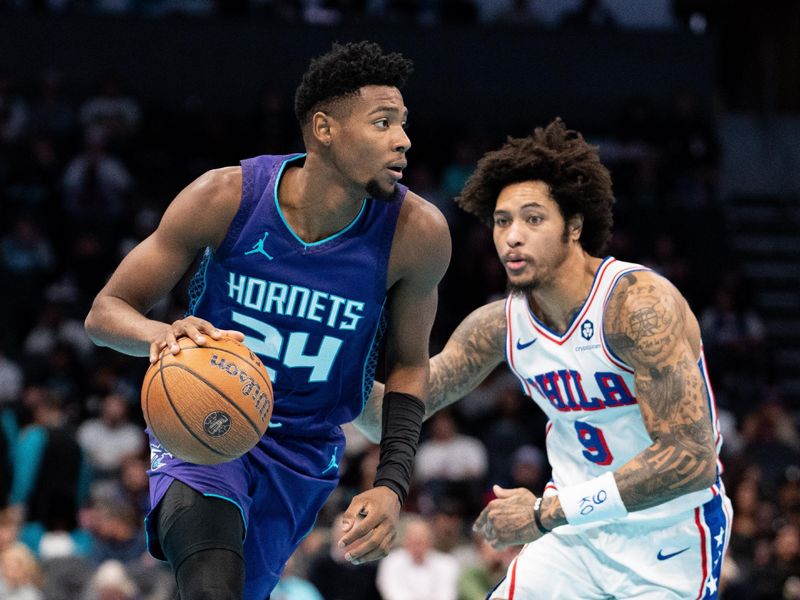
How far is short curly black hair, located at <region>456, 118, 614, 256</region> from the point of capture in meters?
5.15

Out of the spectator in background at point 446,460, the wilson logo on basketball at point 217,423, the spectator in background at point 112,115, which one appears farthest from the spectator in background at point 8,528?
the spectator in background at point 112,115

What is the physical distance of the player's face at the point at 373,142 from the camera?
4.64 metres

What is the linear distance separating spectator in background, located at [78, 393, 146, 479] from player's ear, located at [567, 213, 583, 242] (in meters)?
6.86

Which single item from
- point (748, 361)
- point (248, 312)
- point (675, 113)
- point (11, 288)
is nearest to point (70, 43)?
point (11, 288)

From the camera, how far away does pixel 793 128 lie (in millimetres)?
19125

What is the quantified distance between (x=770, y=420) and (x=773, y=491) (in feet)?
4.50

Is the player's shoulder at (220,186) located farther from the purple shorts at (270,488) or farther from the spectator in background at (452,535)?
the spectator in background at (452,535)

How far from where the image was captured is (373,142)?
15.2ft

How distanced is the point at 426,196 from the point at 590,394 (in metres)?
10.4

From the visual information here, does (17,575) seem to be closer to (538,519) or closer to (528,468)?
(528,468)

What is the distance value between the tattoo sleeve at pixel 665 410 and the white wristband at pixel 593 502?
0.11ft

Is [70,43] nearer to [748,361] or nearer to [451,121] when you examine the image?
[451,121]

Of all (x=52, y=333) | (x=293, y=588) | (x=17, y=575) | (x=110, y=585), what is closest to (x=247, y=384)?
(x=110, y=585)

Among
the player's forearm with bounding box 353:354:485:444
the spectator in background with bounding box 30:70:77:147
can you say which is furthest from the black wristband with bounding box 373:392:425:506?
the spectator in background with bounding box 30:70:77:147
